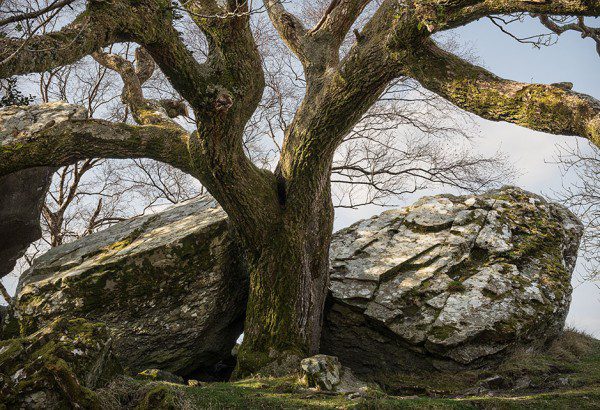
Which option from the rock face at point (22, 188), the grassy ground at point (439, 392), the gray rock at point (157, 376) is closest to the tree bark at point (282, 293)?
the grassy ground at point (439, 392)

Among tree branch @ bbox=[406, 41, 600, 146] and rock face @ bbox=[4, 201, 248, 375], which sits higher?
tree branch @ bbox=[406, 41, 600, 146]

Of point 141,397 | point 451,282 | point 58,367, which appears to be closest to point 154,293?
point 141,397

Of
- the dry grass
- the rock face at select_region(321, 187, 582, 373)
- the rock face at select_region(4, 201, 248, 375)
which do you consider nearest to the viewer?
the dry grass

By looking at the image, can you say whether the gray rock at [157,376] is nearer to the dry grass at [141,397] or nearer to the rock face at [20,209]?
the dry grass at [141,397]

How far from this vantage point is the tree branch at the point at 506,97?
5.44 metres

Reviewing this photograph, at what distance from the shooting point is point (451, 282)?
329 inches

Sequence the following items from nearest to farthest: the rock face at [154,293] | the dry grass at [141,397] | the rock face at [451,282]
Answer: the dry grass at [141,397]
the rock face at [154,293]
the rock face at [451,282]

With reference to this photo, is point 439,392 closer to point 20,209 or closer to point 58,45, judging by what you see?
point 58,45

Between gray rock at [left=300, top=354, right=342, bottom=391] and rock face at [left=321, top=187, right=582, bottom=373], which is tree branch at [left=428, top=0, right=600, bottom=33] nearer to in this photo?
rock face at [left=321, top=187, right=582, bottom=373]

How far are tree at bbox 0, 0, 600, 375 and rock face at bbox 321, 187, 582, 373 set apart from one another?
88cm

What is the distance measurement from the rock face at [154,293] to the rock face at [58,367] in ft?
8.66

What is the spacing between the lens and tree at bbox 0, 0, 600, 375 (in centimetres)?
581

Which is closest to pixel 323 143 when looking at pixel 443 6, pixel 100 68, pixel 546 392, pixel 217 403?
pixel 443 6

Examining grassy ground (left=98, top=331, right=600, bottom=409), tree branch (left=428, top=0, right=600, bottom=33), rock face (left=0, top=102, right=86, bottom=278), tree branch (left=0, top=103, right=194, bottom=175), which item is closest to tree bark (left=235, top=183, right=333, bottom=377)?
grassy ground (left=98, top=331, right=600, bottom=409)
